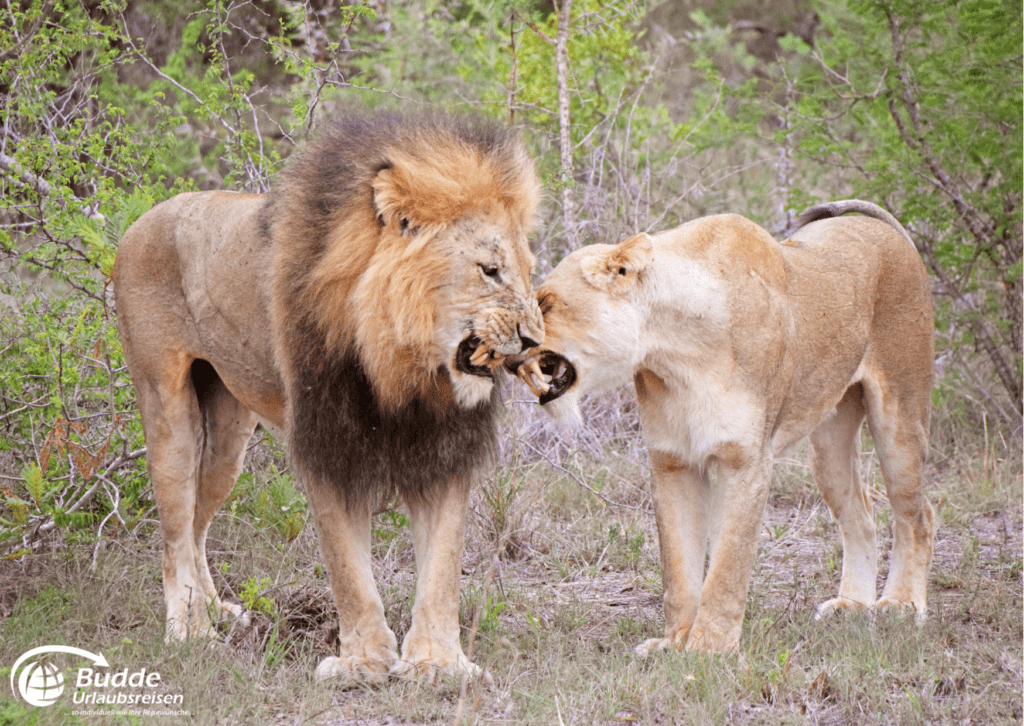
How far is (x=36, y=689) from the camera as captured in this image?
9.70ft

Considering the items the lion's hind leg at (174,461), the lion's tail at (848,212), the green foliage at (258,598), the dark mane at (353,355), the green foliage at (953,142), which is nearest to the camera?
the dark mane at (353,355)

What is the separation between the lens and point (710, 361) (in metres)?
3.23

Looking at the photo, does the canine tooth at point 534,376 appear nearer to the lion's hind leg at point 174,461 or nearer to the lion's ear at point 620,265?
the lion's ear at point 620,265

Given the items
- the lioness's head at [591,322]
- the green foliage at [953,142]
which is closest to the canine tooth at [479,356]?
the lioness's head at [591,322]

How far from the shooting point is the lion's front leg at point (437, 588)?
3.15 m

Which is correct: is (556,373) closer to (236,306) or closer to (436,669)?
(436,669)

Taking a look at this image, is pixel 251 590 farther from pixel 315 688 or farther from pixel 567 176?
pixel 567 176

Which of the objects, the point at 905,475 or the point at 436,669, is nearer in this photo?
the point at 436,669

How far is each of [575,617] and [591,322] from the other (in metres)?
1.10

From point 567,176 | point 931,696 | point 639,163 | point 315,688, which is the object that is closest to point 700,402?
point 931,696

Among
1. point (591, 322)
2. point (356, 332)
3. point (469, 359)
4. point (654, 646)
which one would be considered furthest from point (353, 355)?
point (654, 646)

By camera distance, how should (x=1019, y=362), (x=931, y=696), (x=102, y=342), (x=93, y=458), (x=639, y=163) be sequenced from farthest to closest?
1. (x=639, y=163)
2. (x=1019, y=362)
3. (x=102, y=342)
4. (x=93, y=458)
5. (x=931, y=696)

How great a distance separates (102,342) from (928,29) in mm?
4185

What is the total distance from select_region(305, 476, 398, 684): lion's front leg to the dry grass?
0.11 meters
